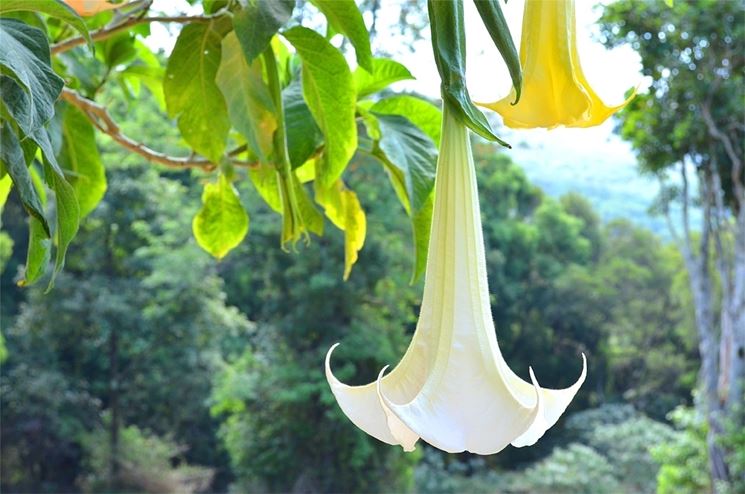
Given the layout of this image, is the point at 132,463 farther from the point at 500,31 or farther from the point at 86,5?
the point at 500,31

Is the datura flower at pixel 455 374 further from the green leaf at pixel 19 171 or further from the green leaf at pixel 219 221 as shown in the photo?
the green leaf at pixel 219 221

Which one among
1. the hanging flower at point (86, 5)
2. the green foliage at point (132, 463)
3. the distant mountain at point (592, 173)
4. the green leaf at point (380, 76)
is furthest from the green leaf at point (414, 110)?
the distant mountain at point (592, 173)

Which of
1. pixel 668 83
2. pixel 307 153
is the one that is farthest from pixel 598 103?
pixel 668 83

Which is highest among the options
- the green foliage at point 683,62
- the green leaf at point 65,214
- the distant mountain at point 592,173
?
the green foliage at point 683,62

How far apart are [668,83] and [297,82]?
3.60 metres

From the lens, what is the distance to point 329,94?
0.31m

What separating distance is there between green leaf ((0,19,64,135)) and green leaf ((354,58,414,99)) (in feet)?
0.56

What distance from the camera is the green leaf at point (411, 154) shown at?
288 millimetres

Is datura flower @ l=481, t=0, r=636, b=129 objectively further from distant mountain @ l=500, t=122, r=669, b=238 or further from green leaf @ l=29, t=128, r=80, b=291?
distant mountain @ l=500, t=122, r=669, b=238

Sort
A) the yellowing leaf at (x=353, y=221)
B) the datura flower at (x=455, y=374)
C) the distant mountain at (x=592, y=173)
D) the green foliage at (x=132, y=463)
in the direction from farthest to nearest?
1. the distant mountain at (x=592, y=173)
2. the green foliage at (x=132, y=463)
3. the yellowing leaf at (x=353, y=221)
4. the datura flower at (x=455, y=374)

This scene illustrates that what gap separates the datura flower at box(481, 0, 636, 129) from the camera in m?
0.20

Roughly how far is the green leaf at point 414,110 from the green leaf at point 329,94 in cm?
4

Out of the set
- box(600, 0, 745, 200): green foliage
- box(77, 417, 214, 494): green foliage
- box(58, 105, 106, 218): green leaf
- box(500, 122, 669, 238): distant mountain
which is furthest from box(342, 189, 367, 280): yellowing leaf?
box(500, 122, 669, 238): distant mountain

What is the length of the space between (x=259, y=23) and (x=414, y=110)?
120 millimetres
